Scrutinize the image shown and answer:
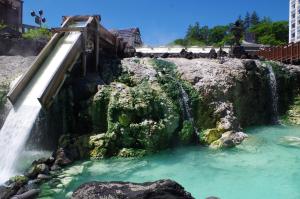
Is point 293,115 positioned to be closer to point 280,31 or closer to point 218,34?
point 280,31

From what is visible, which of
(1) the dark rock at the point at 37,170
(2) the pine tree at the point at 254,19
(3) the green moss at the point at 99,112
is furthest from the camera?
(2) the pine tree at the point at 254,19

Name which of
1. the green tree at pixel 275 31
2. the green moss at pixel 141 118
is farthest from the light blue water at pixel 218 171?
the green tree at pixel 275 31

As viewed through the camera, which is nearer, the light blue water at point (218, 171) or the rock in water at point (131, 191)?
the rock in water at point (131, 191)

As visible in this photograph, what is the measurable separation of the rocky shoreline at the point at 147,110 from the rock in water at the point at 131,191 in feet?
13.1

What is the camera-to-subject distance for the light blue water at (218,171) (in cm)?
893

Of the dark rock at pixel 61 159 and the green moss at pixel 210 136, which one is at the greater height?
the green moss at pixel 210 136

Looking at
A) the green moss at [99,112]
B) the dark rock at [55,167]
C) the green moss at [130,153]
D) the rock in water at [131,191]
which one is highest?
the green moss at [99,112]

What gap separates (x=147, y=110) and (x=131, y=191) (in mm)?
7204

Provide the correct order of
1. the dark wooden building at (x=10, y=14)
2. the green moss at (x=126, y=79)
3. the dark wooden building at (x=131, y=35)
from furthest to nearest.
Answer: the dark wooden building at (x=131, y=35) < the dark wooden building at (x=10, y=14) < the green moss at (x=126, y=79)

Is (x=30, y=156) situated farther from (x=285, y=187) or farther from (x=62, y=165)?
(x=285, y=187)

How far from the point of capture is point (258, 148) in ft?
41.2

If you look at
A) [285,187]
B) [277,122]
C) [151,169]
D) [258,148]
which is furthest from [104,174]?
[277,122]

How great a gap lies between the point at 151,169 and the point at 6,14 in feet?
87.8

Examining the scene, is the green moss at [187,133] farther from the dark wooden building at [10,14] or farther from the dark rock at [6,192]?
the dark wooden building at [10,14]
